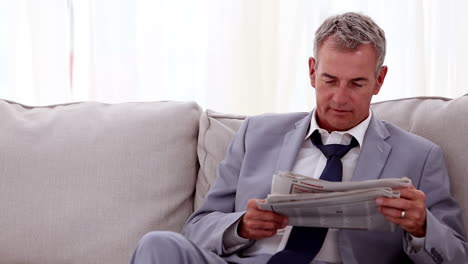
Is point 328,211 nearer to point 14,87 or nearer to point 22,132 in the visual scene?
point 22,132

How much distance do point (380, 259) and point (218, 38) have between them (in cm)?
133

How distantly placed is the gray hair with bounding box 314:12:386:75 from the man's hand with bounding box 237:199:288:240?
1.67 ft

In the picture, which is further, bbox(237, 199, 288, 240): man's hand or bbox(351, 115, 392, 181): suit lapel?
bbox(351, 115, 392, 181): suit lapel

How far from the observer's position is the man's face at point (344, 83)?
6.12 feet

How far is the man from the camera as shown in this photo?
1.67 meters

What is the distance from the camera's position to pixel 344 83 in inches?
73.6

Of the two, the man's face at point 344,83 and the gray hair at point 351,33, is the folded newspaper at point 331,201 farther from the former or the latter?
the gray hair at point 351,33

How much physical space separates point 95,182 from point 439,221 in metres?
1.03

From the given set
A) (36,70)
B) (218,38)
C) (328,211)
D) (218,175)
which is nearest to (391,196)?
(328,211)

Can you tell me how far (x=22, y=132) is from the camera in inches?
88.6

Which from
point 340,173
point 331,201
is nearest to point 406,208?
point 331,201

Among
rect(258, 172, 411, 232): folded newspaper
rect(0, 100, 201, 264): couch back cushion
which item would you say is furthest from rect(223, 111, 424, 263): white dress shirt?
rect(0, 100, 201, 264): couch back cushion

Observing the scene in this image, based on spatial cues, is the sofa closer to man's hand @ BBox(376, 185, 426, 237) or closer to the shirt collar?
the shirt collar

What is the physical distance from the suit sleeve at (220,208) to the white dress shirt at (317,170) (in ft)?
0.09
